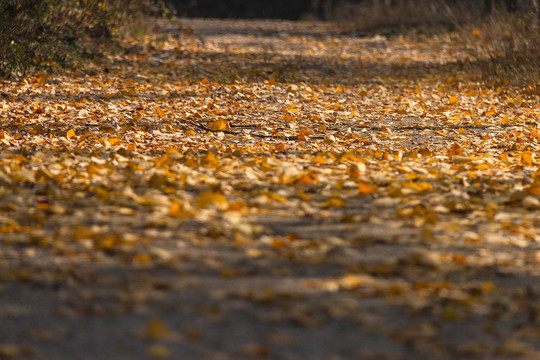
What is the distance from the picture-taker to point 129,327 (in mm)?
2037

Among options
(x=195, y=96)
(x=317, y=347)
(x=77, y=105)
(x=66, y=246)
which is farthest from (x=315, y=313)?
(x=195, y=96)

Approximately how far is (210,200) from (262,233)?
1.34ft

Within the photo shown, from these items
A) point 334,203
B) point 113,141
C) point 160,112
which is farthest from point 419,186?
point 160,112

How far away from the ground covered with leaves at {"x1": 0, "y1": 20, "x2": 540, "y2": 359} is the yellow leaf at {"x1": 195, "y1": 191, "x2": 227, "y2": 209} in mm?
11

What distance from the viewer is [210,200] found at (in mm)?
3191

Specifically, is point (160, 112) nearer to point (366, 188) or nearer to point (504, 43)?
point (366, 188)

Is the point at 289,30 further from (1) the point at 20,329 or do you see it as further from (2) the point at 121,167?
(1) the point at 20,329

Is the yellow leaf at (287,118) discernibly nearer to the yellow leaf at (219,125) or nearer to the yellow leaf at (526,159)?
the yellow leaf at (219,125)

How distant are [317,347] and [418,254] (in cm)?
A: 91

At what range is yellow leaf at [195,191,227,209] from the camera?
318 cm

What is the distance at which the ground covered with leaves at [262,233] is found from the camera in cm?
205

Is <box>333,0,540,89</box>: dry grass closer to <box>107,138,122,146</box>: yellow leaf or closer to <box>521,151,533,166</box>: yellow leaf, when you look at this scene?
<box>521,151,533,166</box>: yellow leaf

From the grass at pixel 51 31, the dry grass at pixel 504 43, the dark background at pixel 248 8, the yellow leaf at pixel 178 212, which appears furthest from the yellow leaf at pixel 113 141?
the dark background at pixel 248 8

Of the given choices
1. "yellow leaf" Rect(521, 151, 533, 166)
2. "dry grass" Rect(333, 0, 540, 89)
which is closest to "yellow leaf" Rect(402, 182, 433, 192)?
"yellow leaf" Rect(521, 151, 533, 166)
